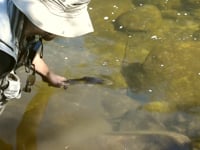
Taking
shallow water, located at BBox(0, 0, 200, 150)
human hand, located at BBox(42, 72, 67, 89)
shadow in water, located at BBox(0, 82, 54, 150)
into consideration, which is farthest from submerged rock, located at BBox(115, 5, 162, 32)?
human hand, located at BBox(42, 72, 67, 89)

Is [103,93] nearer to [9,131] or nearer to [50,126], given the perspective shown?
[50,126]

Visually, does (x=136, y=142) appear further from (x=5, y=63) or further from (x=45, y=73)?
(x=5, y=63)

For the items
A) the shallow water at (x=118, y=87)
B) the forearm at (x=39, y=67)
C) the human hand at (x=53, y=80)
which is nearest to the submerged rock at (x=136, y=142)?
the shallow water at (x=118, y=87)

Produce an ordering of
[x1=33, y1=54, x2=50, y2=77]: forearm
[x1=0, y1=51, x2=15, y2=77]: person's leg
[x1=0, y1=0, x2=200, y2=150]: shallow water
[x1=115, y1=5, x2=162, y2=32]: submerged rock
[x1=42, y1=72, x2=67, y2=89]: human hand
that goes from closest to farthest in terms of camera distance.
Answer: [x1=0, y1=51, x2=15, y2=77]: person's leg < [x1=33, y1=54, x2=50, y2=77]: forearm < [x1=42, y1=72, x2=67, y2=89]: human hand < [x1=0, y1=0, x2=200, y2=150]: shallow water < [x1=115, y1=5, x2=162, y2=32]: submerged rock

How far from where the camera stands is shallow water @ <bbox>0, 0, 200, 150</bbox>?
3439 millimetres

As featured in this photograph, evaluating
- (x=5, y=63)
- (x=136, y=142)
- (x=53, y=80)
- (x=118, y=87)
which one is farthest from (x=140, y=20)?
(x=5, y=63)

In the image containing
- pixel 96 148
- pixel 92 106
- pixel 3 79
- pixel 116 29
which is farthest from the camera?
pixel 116 29

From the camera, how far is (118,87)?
396 cm

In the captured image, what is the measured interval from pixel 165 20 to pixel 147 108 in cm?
157

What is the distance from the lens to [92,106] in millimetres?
3695

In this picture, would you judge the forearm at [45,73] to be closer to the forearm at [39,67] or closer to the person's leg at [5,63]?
the forearm at [39,67]

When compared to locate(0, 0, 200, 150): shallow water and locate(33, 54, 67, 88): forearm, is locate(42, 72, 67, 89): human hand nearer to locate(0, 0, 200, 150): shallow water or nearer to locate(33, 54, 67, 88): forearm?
locate(33, 54, 67, 88): forearm

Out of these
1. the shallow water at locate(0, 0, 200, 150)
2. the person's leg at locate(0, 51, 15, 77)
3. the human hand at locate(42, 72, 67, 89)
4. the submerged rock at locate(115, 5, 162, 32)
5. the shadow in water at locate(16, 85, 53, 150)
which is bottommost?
the submerged rock at locate(115, 5, 162, 32)

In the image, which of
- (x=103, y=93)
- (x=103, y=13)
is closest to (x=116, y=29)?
(x=103, y=13)
